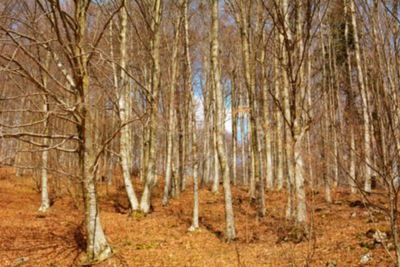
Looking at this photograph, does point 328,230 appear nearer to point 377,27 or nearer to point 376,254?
point 376,254

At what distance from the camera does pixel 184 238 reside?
764cm

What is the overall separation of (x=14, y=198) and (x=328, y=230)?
12.3 metres

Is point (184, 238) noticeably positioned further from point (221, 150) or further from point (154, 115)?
point (154, 115)

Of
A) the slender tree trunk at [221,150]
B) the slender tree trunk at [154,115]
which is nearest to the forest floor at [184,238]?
the slender tree trunk at [221,150]

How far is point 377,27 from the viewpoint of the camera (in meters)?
2.32

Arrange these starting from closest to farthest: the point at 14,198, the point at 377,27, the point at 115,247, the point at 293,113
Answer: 1. the point at 293,113
2. the point at 377,27
3. the point at 115,247
4. the point at 14,198

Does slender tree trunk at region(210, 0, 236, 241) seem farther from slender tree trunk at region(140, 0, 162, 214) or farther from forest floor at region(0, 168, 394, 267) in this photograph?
slender tree trunk at region(140, 0, 162, 214)

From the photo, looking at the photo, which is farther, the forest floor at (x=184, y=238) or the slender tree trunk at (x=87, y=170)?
the forest floor at (x=184, y=238)

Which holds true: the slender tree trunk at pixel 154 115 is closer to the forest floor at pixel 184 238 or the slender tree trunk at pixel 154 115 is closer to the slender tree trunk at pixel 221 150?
the forest floor at pixel 184 238

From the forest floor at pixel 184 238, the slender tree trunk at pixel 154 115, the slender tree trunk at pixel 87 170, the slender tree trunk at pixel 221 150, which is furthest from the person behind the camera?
the slender tree trunk at pixel 154 115

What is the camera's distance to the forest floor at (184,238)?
5.39m

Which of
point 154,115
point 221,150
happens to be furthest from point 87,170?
point 154,115

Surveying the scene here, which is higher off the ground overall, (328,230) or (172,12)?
(172,12)

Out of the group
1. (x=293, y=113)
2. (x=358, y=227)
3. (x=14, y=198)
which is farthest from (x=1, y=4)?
(x=358, y=227)
